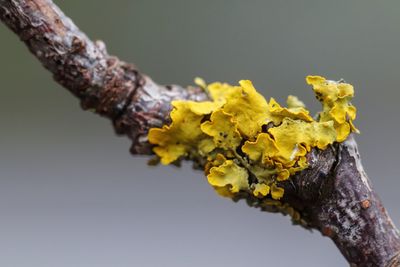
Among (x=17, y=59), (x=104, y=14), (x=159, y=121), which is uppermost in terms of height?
(x=104, y=14)

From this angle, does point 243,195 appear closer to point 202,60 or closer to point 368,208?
point 368,208

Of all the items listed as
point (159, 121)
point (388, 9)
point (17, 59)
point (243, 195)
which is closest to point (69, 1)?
point (17, 59)

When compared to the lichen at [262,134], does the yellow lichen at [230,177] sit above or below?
below

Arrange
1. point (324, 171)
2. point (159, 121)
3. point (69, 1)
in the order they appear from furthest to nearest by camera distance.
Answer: point (69, 1)
point (159, 121)
point (324, 171)

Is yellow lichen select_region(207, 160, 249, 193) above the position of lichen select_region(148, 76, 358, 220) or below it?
below

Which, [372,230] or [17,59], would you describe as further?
[17,59]

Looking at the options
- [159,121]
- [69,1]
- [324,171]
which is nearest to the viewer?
[324,171]

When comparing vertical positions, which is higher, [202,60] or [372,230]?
[202,60]
